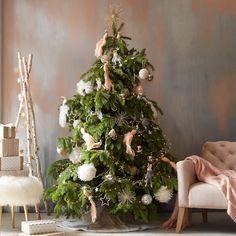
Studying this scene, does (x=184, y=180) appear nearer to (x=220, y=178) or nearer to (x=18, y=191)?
(x=220, y=178)

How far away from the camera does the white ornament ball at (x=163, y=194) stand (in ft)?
16.0

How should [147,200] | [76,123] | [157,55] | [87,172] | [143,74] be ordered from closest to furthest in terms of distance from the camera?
[87,172]
[147,200]
[143,74]
[76,123]
[157,55]

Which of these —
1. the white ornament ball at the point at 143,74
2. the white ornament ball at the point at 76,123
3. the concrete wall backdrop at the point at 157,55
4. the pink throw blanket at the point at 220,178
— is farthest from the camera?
the concrete wall backdrop at the point at 157,55

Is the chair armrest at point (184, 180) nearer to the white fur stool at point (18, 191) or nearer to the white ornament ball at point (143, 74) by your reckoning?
the white ornament ball at point (143, 74)

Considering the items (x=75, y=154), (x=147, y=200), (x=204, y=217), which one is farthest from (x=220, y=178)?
(x=75, y=154)

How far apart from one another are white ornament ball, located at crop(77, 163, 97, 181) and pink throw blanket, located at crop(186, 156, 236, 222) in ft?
3.09

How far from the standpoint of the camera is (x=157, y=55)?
5.98 meters

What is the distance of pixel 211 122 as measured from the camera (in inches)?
232

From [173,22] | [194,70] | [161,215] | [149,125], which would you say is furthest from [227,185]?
[173,22]

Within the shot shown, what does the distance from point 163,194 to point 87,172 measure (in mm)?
746

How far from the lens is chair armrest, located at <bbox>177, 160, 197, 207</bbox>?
4.66m

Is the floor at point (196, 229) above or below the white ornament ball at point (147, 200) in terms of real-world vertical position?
below

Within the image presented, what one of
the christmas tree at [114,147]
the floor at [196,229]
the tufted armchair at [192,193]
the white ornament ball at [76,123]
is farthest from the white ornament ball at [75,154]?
the tufted armchair at [192,193]

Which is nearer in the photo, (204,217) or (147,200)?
(147,200)
